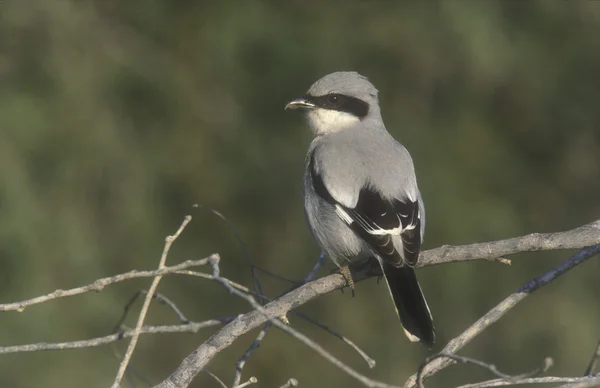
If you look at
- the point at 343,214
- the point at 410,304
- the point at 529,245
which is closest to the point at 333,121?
the point at 343,214

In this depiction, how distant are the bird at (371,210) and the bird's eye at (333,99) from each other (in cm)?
17

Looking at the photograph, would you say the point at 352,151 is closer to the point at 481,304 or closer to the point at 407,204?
the point at 407,204

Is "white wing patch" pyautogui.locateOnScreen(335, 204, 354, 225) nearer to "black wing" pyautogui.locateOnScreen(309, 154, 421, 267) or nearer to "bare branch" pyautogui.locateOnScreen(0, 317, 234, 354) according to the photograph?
"black wing" pyautogui.locateOnScreen(309, 154, 421, 267)

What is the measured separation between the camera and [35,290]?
462 cm

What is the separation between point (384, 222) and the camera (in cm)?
313

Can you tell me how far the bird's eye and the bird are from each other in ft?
0.54

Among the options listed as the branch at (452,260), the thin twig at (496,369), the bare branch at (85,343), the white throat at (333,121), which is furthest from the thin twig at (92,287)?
the white throat at (333,121)

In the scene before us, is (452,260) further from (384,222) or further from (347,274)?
(347,274)

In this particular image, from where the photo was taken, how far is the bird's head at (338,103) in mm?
3922

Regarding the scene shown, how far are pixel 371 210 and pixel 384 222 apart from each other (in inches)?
3.3

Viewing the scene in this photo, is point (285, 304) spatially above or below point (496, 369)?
below

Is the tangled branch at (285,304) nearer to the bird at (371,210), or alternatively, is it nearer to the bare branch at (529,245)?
the bare branch at (529,245)

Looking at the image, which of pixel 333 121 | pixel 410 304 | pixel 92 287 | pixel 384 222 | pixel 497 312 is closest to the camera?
pixel 92 287

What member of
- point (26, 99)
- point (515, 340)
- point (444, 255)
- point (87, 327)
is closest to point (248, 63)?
point (26, 99)
